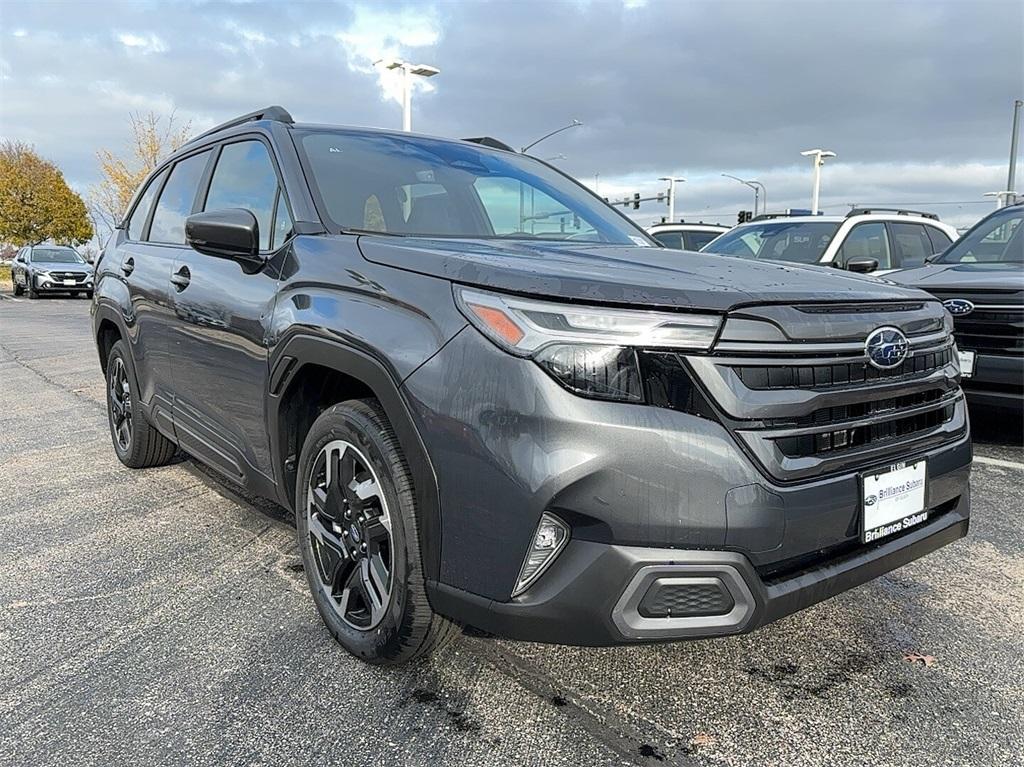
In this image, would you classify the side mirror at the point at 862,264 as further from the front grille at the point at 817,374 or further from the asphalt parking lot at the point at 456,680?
the front grille at the point at 817,374

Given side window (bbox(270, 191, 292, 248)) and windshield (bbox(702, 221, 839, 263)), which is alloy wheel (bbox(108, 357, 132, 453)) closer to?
side window (bbox(270, 191, 292, 248))

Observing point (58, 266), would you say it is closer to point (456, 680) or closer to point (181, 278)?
point (181, 278)

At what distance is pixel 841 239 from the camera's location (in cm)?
734

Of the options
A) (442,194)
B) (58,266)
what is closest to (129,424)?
(442,194)

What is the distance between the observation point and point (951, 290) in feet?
16.4

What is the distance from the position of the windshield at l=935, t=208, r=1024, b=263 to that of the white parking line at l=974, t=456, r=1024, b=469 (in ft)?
5.40

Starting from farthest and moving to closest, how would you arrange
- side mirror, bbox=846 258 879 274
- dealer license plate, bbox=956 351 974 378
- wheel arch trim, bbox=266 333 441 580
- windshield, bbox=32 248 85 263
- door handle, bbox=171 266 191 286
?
windshield, bbox=32 248 85 263 < side mirror, bbox=846 258 879 274 < dealer license plate, bbox=956 351 974 378 < door handle, bbox=171 266 191 286 < wheel arch trim, bbox=266 333 441 580

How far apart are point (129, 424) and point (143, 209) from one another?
1.25 meters

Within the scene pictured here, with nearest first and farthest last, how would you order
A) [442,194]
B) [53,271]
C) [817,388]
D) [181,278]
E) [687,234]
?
[817,388] < [442,194] < [181,278] < [687,234] < [53,271]

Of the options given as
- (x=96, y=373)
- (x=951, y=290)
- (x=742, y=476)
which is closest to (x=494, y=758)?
(x=742, y=476)

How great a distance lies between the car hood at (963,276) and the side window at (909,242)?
82.2 inches

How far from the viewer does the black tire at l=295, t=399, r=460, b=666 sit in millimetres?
2096

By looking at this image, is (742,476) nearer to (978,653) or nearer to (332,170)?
(978,653)

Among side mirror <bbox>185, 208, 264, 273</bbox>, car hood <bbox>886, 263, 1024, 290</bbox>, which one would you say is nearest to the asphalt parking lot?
side mirror <bbox>185, 208, 264, 273</bbox>
